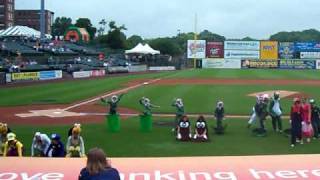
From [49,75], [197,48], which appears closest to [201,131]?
[49,75]

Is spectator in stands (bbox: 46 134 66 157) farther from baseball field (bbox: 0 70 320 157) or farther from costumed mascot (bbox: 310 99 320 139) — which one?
costumed mascot (bbox: 310 99 320 139)

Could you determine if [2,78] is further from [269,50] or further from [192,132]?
[269,50]

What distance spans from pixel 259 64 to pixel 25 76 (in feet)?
145

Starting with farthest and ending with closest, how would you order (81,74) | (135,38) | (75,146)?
(135,38)
(81,74)
(75,146)

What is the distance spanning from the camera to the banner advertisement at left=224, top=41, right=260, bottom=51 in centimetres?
8344

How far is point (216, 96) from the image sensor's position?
3281cm

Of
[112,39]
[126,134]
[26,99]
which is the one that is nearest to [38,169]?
[126,134]

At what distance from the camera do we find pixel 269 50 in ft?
270

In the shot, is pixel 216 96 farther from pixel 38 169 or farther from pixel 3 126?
pixel 38 169

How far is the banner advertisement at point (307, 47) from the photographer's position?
3204 inches

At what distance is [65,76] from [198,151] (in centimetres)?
4149

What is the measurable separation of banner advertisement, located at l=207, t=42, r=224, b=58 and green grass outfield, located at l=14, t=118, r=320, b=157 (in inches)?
2466

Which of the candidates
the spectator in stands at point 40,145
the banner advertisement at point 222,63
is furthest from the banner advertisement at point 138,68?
the spectator in stands at point 40,145

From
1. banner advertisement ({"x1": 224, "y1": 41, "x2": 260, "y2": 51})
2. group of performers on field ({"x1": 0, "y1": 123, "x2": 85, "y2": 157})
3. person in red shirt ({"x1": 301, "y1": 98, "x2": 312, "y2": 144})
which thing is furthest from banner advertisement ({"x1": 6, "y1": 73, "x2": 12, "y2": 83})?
banner advertisement ({"x1": 224, "y1": 41, "x2": 260, "y2": 51})
